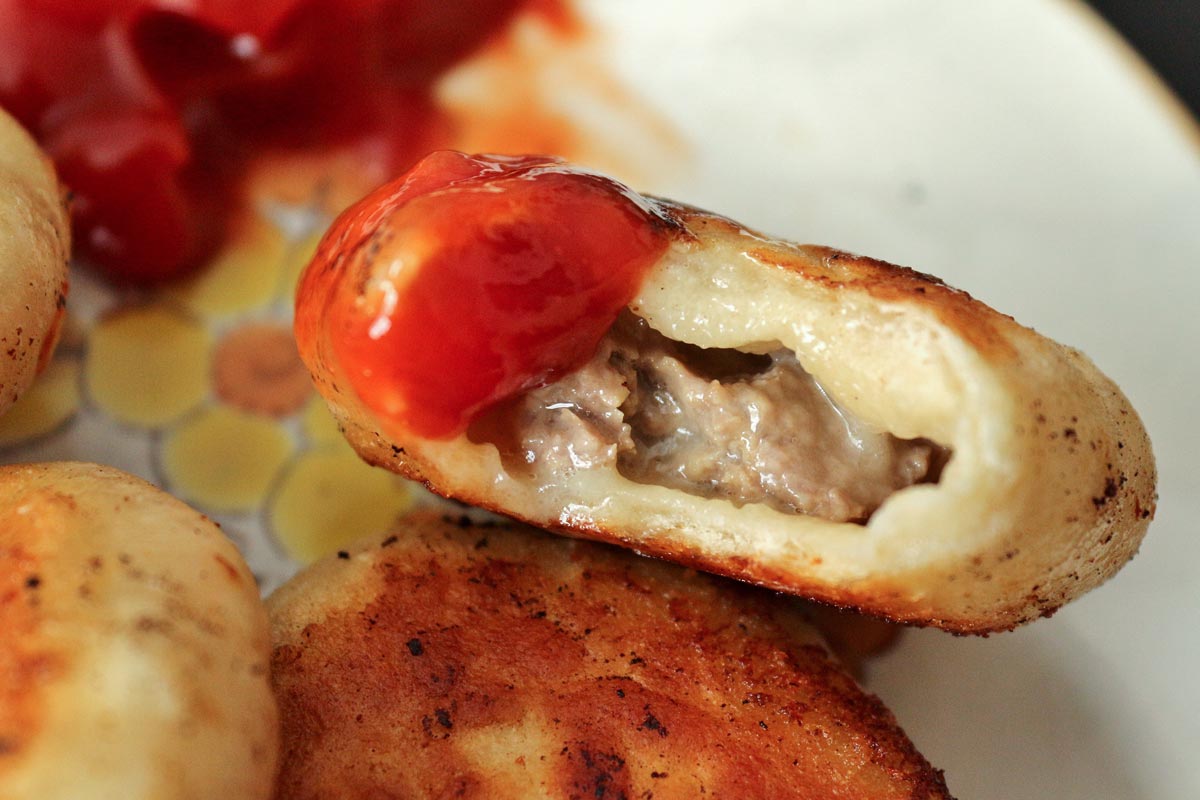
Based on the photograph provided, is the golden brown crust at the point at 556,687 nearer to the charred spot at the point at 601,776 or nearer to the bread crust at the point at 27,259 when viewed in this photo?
the charred spot at the point at 601,776

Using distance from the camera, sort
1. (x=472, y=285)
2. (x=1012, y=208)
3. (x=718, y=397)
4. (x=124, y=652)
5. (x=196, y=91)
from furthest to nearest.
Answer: (x=196, y=91)
(x=1012, y=208)
(x=718, y=397)
(x=472, y=285)
(x=124, y=652)

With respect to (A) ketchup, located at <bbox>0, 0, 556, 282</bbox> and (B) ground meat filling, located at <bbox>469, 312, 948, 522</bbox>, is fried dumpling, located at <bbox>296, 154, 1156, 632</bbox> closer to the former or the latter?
→ (B) ground meat filling, located at <bbox>469, 312, 948, 522</bbox>

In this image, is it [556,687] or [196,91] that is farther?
[196,91]

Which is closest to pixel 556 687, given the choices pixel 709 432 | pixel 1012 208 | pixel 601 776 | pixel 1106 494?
pixel 601 776

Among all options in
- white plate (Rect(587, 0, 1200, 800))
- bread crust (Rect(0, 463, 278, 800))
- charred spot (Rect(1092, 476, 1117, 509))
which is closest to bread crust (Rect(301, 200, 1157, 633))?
charred spot (Rect(1092, 476, 1117, 509))

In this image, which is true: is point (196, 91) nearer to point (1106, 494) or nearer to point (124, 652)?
point (124, 652)

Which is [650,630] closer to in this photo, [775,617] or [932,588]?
[775,617]
